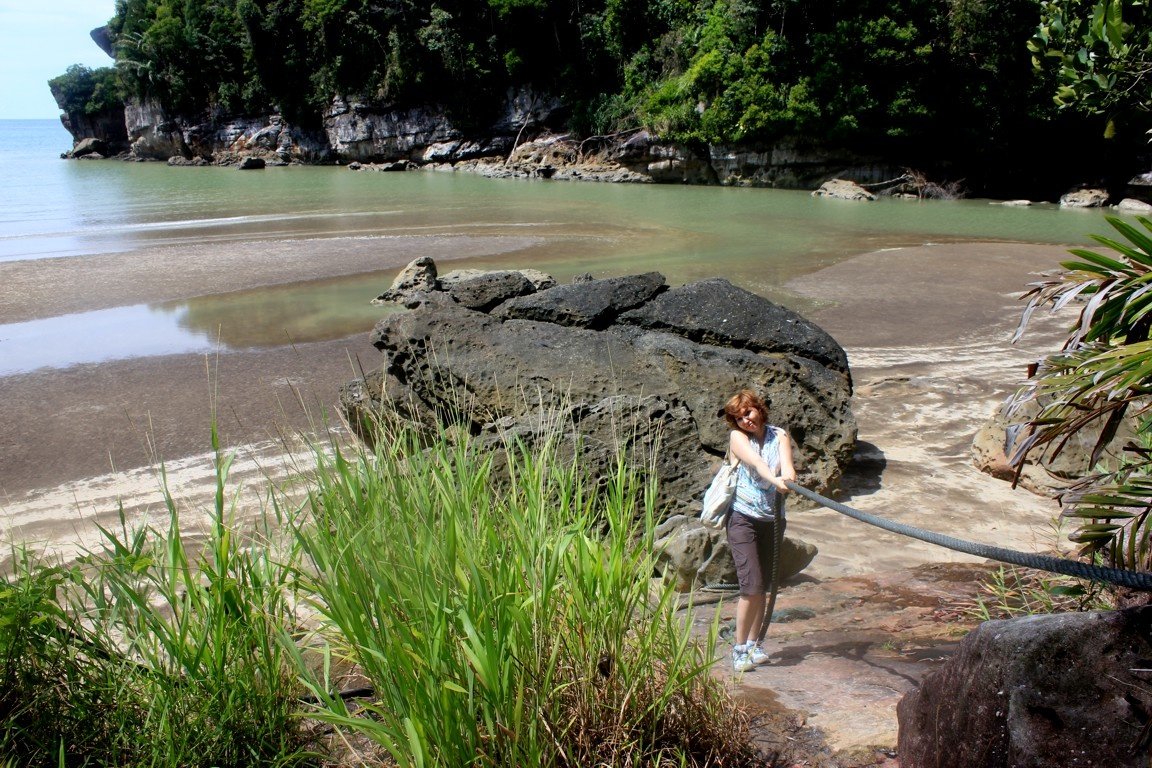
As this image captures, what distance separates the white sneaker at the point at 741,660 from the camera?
11.6 ft

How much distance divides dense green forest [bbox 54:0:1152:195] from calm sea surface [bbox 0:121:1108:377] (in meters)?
3.77

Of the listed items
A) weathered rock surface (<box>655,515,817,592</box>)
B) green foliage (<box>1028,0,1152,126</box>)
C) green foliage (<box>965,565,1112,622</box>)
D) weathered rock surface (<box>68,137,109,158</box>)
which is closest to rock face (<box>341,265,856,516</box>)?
weathered rock surface (<box>655,515,817,592</box>)

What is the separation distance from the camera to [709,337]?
6926 millimetres

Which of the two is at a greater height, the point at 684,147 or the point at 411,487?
the point at 684,147

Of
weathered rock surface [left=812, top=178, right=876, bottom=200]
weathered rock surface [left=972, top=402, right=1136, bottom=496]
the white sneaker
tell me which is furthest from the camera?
weathered rock surface [left=812, top=178, right=876, bottom=200]

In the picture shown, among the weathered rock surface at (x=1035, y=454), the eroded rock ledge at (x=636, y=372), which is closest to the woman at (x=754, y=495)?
the eroded rock ledge at (x=636, y=372)

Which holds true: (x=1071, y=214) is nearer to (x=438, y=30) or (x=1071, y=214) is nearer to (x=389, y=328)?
(x=389, y=328)

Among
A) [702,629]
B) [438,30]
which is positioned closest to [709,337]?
[702,629]

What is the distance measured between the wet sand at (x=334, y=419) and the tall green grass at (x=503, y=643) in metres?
0.63

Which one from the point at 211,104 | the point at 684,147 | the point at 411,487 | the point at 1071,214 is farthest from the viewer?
the point at 211,104

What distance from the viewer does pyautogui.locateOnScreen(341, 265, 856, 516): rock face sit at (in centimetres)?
530

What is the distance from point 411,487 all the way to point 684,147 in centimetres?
3738

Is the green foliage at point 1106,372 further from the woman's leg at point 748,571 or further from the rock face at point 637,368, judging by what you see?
the rock face at point 637,368

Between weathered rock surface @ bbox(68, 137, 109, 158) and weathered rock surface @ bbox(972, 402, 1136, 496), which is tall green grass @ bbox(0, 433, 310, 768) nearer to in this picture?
weathered rock surface @ bbox(972, 402, 1136, 496)
